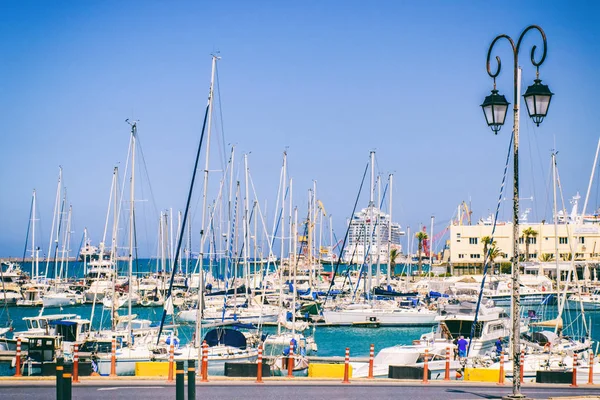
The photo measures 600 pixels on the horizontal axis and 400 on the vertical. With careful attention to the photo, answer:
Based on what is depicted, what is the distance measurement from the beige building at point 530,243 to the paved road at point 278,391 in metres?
101

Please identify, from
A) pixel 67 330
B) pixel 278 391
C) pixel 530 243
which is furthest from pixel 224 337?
pixel 530 243

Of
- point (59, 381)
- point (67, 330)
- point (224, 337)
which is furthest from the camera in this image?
point (67, 330)

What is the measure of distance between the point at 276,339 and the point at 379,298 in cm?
3821

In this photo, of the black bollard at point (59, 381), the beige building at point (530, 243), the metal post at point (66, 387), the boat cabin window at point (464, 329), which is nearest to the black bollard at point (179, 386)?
the metal post at point (66, 387)

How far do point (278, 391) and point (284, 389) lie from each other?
1.89 feet

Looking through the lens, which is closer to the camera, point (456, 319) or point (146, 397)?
point (146, 397)

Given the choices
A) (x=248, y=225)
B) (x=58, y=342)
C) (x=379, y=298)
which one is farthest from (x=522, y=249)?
(x=58, y=342)

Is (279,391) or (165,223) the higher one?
(165,223)

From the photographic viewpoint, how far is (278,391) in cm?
2358

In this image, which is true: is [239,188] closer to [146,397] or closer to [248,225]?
[248,225]

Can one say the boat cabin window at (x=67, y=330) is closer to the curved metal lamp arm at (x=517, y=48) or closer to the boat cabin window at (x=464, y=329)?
the boat cabin window at (x=464, y=329)

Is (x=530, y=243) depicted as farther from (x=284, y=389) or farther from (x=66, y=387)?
(x=66, y=387)

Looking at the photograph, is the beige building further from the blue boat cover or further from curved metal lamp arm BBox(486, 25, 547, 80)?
curved metal lamp arm BBox(486, 25, 547, 80)

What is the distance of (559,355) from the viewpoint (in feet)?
124
